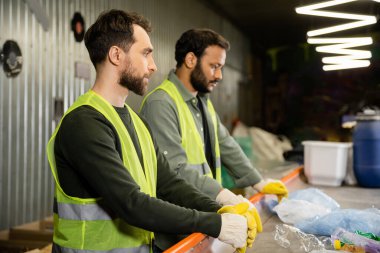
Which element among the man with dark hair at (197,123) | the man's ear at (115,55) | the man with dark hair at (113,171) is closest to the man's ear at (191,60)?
the man with dark hair at (197,123)

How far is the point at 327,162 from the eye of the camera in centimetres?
302

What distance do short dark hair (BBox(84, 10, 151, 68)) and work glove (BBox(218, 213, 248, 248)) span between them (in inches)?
33.7

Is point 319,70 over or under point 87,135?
over

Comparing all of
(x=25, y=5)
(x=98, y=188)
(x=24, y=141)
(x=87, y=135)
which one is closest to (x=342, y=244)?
(x=98, y=188)

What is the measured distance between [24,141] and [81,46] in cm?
150

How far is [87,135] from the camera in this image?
4.52 ft

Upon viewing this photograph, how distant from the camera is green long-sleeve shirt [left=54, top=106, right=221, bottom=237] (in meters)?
1.36

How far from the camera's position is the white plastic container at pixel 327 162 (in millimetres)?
2980

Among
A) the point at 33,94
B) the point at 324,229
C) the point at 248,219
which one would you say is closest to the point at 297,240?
the point at 324,229

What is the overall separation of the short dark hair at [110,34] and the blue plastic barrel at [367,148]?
202 cm

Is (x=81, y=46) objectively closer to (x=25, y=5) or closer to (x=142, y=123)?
(x=25, y=5)

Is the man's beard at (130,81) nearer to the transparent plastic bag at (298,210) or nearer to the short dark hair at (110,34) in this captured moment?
the short dark hair at (110,34)

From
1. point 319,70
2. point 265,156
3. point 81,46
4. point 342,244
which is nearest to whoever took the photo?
point 342,244

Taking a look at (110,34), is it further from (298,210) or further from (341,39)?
(341,39)
